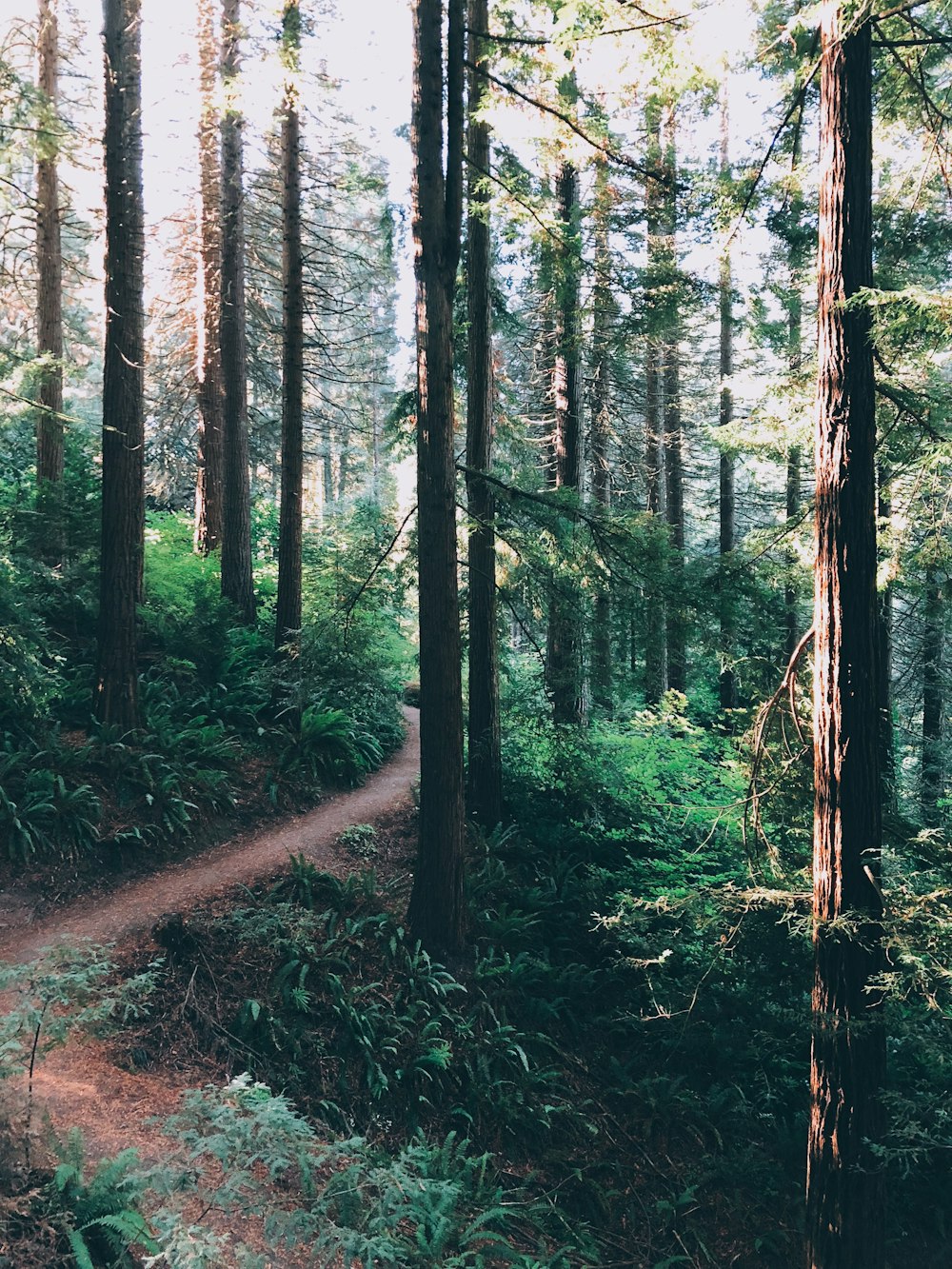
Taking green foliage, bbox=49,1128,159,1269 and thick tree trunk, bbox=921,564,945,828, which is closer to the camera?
green foliage, bbox=49,1128,159,1269

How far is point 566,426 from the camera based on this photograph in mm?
12156

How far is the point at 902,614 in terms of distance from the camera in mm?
10898

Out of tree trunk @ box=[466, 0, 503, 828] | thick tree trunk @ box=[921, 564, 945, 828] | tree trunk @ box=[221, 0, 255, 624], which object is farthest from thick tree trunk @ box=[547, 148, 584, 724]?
thick tree trunk @ box=[921, 564, 945, 828]

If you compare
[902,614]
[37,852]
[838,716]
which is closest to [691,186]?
[838,716]

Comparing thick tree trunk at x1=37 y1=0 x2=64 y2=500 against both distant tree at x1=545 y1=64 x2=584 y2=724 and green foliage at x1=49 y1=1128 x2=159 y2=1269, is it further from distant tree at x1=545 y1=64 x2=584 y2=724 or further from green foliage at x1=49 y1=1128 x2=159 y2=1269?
green foliage at x1=49 y1=1128 x2=159 y2=1269

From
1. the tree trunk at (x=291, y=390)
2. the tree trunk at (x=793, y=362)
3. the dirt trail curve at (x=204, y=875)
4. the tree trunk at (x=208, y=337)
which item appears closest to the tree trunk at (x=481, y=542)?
the dirt trail curve at (x=204, y=875)

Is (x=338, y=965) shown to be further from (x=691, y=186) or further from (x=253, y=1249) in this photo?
(x=691, y=186)

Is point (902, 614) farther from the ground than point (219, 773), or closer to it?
farther from the ground

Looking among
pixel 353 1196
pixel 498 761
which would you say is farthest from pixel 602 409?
pixel 353 1196

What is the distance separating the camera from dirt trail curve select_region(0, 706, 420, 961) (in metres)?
6.98

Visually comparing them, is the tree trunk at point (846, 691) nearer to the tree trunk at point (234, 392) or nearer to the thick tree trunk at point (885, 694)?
the thick tree trunk at point (885, 694)

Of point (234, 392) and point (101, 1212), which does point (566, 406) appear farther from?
point (101, 1212)

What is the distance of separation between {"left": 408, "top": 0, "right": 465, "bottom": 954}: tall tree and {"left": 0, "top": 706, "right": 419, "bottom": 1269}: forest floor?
1.61 metres

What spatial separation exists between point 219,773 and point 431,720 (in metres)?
3.62
